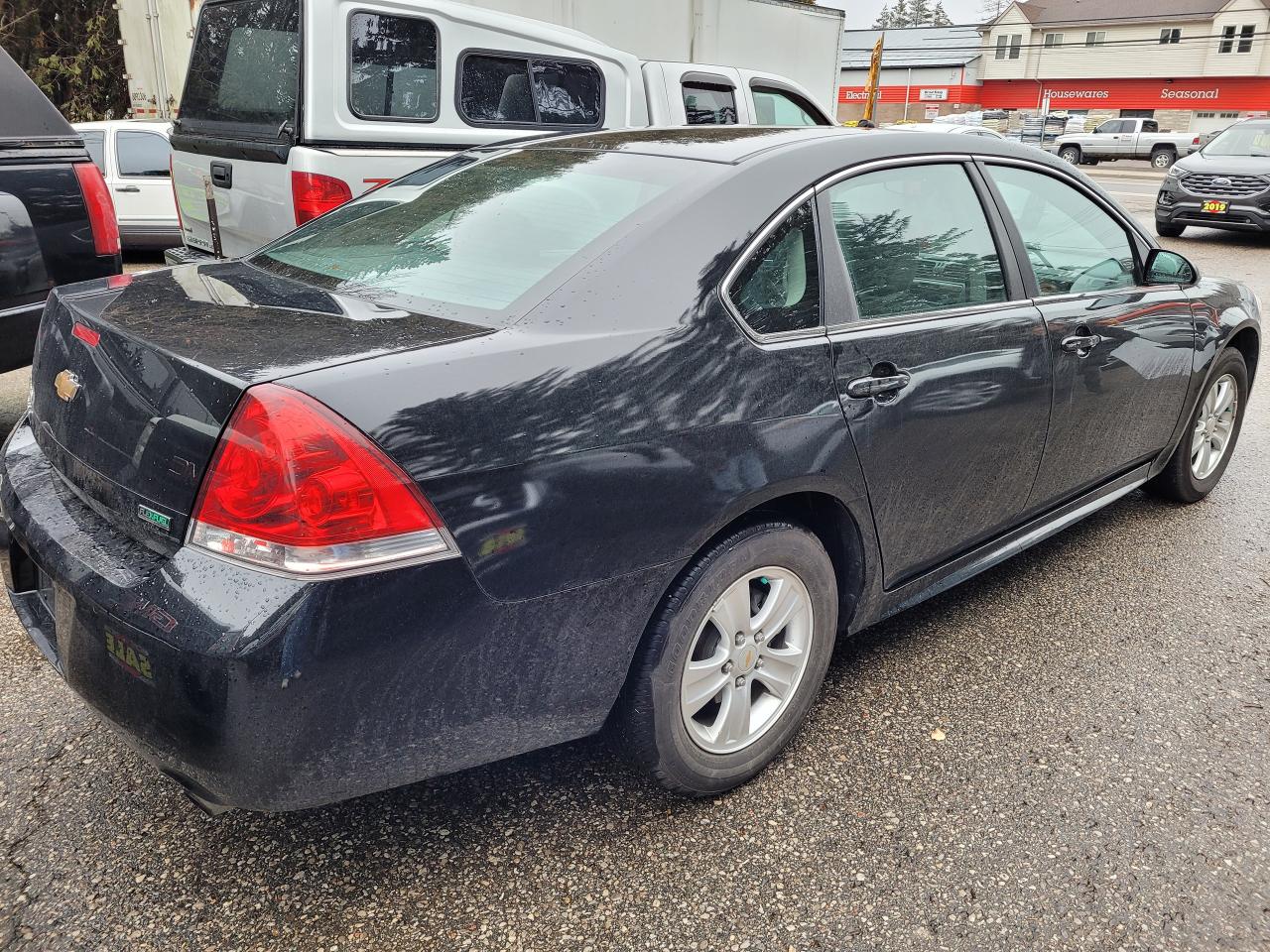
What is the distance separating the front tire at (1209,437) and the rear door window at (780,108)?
4969 mm

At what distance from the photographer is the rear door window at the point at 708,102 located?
7.84 m

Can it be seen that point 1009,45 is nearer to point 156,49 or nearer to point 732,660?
point 156,49

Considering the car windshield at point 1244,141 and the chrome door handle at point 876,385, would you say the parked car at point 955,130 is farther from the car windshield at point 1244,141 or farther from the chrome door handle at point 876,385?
the car windshield at point 1244,141

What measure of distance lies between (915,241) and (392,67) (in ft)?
13.4

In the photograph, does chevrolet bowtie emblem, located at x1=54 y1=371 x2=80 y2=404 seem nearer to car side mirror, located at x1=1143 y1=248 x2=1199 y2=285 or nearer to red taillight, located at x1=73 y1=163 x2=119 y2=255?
red taillight, located at x1=73 y1=163 x2=119 y2=255

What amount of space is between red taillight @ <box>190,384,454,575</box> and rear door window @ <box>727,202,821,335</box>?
0.95 metres

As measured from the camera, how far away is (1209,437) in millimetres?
4328

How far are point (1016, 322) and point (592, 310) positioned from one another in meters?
1.48

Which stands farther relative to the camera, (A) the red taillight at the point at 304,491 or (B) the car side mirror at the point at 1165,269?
(B) the car side mirror at the point at 1165,269

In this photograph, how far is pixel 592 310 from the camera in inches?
81.0

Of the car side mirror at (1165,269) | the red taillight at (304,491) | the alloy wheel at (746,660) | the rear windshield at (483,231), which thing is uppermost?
the rear windshield at (483,231)

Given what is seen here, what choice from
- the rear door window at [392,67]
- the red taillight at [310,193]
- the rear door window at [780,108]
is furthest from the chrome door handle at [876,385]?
the rear door window at [780,108]

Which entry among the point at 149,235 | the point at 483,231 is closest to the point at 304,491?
the point at 483,231

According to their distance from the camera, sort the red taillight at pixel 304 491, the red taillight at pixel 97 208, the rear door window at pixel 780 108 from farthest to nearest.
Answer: the rear door window at pixel 780 108
the red taillight at pixel 97 208
the red taillight at pixel 304 491
